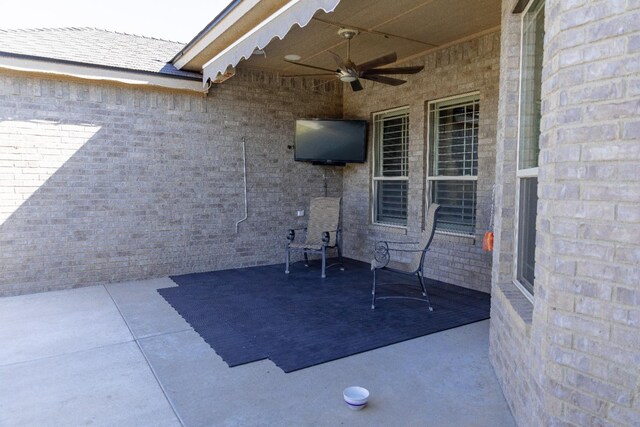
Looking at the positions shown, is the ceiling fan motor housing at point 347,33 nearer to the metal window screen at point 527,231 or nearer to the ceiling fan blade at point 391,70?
the ceiling fan blade at point 391,70

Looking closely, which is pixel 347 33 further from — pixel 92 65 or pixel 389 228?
pixel 92 65

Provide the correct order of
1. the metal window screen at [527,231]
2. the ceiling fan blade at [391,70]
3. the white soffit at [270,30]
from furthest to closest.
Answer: the ceiling fan blade at [391,70] < the white soffit at [270,30] < the metal window screen at [527,231]

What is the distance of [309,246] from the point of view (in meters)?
6.08

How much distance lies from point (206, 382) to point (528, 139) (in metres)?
2.62

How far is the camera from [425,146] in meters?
5.83

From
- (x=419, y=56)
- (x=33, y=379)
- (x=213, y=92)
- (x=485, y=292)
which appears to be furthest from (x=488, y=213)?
(x=33, y=379)

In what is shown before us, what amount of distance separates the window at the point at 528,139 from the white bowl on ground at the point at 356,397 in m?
1.16

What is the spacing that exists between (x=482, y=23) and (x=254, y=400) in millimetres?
4517

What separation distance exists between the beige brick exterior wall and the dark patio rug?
175 cm

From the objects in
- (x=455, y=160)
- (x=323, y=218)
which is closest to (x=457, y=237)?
(x=455, y=160)

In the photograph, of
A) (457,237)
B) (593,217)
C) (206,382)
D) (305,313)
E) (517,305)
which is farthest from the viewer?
(457,237)

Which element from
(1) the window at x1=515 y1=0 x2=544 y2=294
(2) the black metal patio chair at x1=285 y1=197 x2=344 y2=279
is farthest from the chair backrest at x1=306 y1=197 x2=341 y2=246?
(1) the window at x1=515 y1=0 x2=544 y2=294

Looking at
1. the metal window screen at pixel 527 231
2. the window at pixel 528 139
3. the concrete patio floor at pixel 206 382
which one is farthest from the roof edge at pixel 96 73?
→ the metal window screen at pixel 527 231

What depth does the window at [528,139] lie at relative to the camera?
2.48 m
